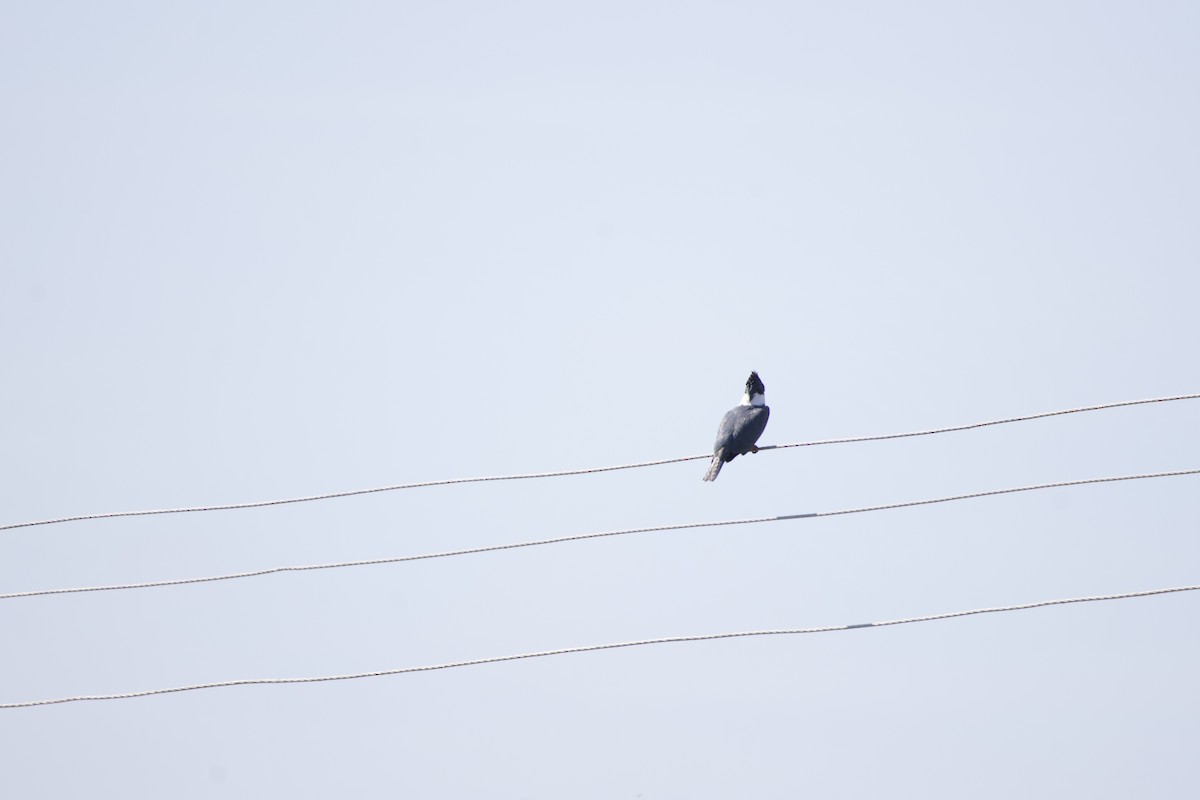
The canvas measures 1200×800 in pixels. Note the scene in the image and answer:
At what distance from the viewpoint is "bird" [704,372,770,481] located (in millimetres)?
17828

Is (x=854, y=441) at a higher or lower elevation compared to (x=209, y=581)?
higher

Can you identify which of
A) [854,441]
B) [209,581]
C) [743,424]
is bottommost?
[209,581]

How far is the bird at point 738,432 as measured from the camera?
17828mm

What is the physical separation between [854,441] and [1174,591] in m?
2.05

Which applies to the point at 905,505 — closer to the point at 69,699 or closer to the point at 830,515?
the point at 830,515

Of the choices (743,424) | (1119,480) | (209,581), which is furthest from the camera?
(743,424)

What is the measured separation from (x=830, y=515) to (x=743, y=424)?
651 centimetres

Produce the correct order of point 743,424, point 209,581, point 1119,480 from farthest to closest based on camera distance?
point 743,424 < point 209,581 < point 1119,480

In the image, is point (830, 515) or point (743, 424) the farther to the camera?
point (743, 424)

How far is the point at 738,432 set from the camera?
1797cm

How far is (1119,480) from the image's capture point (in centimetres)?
1119

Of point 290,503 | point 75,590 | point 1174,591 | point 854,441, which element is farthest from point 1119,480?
point 75,590

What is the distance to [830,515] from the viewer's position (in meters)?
11.6

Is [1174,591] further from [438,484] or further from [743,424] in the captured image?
[743,424]
